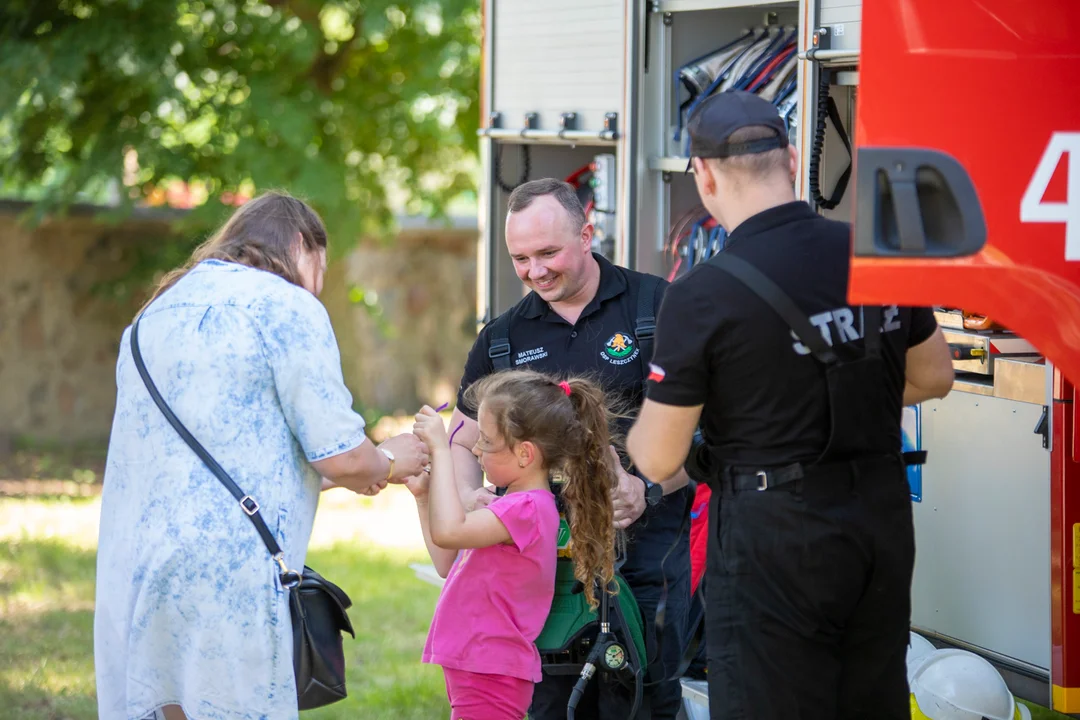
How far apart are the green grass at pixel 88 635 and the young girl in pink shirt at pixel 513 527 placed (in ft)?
6.58

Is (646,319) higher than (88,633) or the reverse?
higher

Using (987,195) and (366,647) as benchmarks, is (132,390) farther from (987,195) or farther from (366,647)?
(366,647)

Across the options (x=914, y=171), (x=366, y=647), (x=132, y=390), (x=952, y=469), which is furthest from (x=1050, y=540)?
(x=366, y=647)

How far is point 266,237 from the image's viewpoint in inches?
113

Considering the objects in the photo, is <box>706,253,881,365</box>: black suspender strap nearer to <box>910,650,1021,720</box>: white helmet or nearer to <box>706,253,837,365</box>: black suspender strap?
<box>706,253,837,365</box>: black suspender strap

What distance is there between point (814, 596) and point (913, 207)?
77 centimetres

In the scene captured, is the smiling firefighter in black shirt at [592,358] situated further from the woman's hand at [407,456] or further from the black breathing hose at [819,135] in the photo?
the black breathing hose at [819,135]

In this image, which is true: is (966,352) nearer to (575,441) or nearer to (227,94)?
(575,441)

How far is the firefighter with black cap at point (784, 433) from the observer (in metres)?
2.41

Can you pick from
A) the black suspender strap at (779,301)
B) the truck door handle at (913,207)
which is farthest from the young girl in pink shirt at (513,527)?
the truck door handle at (913,207)

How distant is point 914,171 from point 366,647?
165 inches

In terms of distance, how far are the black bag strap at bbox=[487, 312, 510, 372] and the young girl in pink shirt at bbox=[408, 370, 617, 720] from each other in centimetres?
35

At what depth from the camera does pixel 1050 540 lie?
139 inches

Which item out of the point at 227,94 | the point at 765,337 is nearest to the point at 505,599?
the point at 765,337
